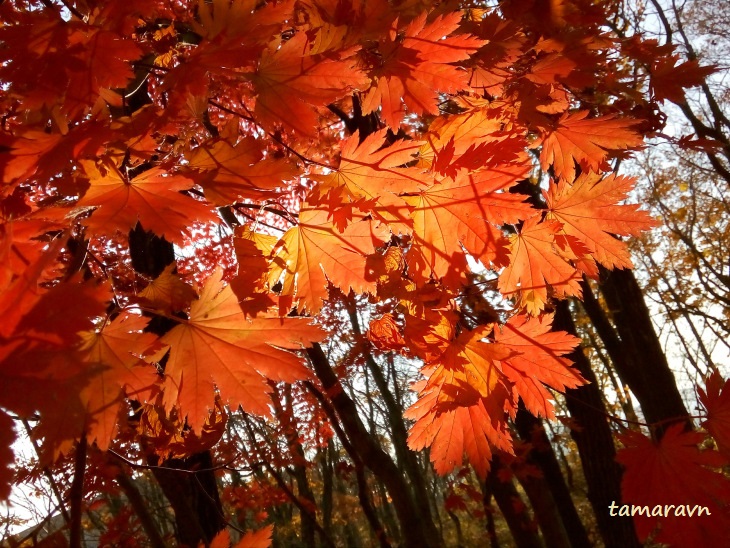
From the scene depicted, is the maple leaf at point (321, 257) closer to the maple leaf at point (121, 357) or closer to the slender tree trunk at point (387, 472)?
the maple leaf at point (121, 357)

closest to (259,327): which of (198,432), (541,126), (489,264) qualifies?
(198,432)

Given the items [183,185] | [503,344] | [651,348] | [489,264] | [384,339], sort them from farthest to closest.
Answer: [651,348] → [384,339] → [503,344] → [489,264] → [183,185]

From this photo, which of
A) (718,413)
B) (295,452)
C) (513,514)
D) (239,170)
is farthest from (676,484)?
(295,452)

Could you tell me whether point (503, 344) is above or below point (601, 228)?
below

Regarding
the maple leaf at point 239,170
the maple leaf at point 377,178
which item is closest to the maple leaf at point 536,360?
the maple leaf at point 377,178

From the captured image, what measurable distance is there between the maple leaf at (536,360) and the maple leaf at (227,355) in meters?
0.65

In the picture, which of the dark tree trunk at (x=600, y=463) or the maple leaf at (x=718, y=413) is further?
the dark tree trunk at (x=600, y=463)

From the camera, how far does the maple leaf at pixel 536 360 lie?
1435mm

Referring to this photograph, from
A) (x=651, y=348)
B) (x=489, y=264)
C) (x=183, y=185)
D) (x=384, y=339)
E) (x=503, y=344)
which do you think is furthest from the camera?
(x=651, y=348)

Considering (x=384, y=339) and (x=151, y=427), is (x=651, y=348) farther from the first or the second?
(x=151, y=427)

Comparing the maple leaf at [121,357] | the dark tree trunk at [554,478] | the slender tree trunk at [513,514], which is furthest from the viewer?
the slender tree trunk at [513,514]

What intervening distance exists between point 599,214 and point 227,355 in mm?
1146

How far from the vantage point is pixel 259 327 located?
44.3 inches

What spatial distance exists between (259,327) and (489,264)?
1.90 feet
